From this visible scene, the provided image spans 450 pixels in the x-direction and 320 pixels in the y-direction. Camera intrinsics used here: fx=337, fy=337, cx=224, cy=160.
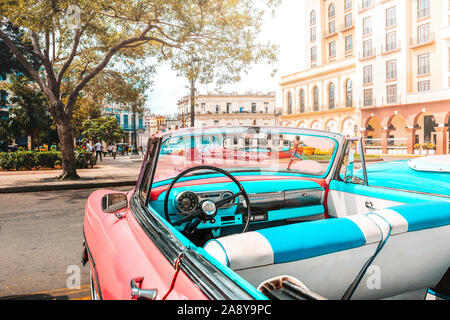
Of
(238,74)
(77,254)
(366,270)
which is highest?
(238,74)

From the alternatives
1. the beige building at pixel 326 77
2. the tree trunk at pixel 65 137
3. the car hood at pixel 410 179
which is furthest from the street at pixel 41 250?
the beige building at pixel 326 77

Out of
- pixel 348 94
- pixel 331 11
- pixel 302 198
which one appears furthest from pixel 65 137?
pixel 331 11

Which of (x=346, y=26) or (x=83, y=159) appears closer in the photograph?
(x=83, y=159)

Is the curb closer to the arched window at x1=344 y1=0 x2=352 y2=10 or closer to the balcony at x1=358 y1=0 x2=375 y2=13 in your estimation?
the balcony at x1=358 y1=0 x2=375 y2=13

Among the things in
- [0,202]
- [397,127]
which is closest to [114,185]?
[0,202]

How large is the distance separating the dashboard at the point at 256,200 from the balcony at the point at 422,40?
1431 inches

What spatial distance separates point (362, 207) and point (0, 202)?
8.12 m

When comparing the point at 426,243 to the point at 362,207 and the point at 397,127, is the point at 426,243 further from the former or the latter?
the point at 397,127

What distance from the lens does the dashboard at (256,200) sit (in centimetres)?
228

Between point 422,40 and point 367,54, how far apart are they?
5841 millimetres

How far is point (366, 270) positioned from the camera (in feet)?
4.26

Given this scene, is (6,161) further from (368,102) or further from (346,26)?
(346,26)

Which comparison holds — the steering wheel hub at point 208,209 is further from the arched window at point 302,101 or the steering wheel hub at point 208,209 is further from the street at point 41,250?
the arched window at point 302,101

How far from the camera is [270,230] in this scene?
1.24m
